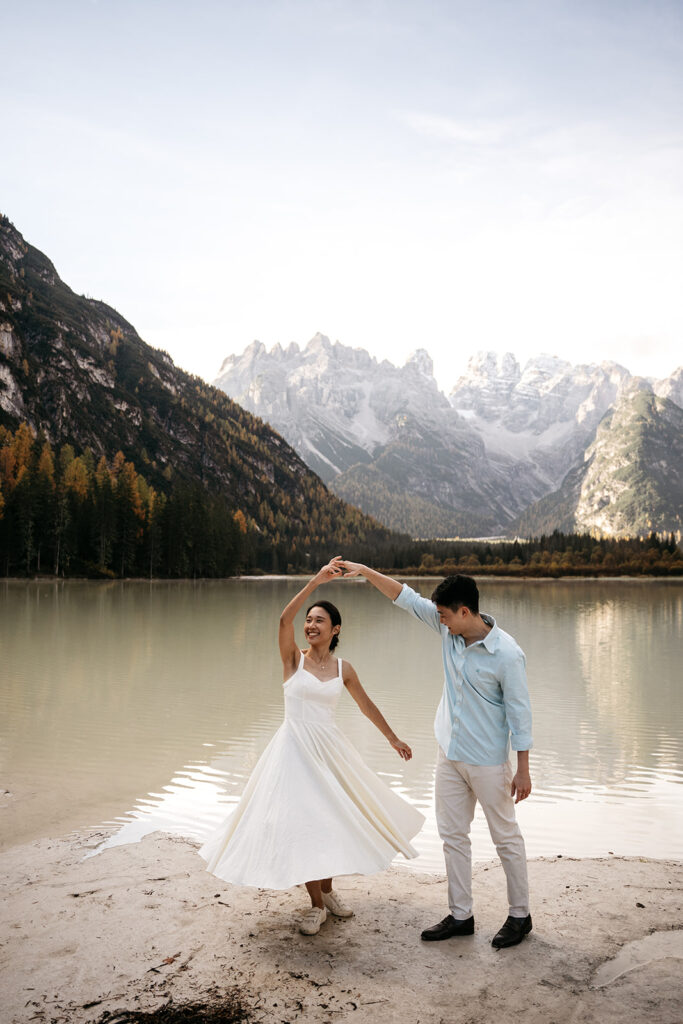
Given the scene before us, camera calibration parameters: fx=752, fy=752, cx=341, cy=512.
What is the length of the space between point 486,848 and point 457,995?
3729 mm

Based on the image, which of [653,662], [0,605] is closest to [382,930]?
[653,662]

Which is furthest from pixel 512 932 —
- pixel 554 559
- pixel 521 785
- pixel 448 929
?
pixel 554 559

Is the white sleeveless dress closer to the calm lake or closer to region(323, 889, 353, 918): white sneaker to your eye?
region(323, 889, 353, 918): white sneaker

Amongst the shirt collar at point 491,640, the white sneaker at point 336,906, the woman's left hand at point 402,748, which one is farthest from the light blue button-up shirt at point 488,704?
the white sneaker at point 336,906

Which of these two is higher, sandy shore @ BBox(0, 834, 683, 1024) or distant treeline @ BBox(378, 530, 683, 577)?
sandy shore @ BBox(0, 834, 683, 1024)

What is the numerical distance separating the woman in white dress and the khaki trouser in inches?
15.3

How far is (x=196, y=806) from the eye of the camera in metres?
9.52

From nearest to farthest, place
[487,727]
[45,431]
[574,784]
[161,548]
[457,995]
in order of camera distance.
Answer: [457,995]
[487,727]
[574,784]
[161,548]
[45,431]

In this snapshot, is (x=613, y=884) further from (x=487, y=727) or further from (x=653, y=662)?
(x=653, y=662)

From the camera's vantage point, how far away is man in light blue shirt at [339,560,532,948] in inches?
213

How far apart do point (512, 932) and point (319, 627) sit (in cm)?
255

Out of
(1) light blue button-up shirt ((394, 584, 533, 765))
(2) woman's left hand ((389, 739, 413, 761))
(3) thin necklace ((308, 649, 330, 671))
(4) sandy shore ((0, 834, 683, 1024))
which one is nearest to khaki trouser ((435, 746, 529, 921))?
(1) light blue button-up shirt ((394, 584, 533, 765))

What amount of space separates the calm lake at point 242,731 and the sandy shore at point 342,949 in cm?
151

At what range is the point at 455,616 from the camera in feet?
18.2
